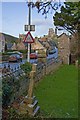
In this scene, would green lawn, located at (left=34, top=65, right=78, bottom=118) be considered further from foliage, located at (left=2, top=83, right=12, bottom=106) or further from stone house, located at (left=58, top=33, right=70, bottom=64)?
stone house, located at (left=58, top=33, right=70, bottom=64)

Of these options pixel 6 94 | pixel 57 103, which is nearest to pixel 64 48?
pixel 57 103

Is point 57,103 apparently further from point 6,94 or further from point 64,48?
point 64,48

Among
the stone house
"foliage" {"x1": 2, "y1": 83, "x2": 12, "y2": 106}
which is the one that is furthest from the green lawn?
the stone house

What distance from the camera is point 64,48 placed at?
28.1 meters

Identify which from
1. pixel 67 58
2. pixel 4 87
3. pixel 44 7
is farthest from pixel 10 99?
pixel 67 58

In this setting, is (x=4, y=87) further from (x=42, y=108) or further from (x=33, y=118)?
(x=42, y=108)

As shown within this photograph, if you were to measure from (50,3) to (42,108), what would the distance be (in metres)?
2.89

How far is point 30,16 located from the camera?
1383cm

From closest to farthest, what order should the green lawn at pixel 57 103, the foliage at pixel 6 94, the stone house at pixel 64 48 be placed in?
the foliage at pixel 6 94 → the green lawn at pixel 57 103 → the stone house at pixel 64 48

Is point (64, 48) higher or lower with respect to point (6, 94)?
higher

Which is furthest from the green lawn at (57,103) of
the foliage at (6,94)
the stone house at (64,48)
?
the stone house at (64,48)

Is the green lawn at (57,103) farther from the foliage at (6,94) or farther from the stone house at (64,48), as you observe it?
the stone house at (64,48)

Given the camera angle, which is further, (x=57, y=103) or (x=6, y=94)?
(x=57, y=103)

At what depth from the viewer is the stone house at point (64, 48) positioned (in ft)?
87.2
